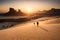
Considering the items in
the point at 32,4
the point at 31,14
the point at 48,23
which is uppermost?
the point at 32,4

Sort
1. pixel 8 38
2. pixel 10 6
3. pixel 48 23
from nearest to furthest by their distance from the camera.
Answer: pixel 8 38 → pixel 10 6 → pixel 48 23

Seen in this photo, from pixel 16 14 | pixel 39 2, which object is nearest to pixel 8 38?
pixel 16 14

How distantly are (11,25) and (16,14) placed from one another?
406 mm

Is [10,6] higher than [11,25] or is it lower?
higher

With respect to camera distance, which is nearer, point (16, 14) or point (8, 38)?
point (8, 38)

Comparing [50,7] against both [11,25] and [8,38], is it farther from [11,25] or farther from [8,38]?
[8,38]

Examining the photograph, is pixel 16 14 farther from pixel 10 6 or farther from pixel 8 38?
pixel 8 38

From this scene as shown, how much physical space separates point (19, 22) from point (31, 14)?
0.49 meters

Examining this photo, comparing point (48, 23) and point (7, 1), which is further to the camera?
point (48, 23)

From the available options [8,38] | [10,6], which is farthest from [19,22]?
[8,38]

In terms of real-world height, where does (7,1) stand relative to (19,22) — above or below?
above

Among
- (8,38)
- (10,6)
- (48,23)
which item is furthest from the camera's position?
(48,23)

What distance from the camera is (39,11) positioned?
180 inches

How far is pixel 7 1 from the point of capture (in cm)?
459
